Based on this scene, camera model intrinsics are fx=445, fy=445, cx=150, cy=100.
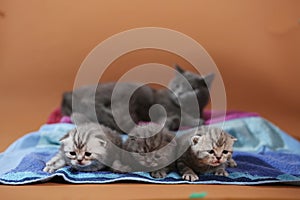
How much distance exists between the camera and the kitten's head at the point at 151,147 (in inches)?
64.6

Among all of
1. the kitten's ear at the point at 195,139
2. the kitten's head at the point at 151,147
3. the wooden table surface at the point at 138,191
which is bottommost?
the wooden table surface at the point at 138,191

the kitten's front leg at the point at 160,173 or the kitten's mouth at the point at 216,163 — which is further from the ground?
the kitten's mouth at the point at 216,163

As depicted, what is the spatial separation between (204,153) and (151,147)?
0.65ft

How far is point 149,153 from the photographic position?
1.64 metres

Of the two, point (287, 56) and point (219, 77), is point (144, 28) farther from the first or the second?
point (287, 56)

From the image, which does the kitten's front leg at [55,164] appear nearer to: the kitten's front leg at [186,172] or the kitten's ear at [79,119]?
the kitten's ear at [79,119]

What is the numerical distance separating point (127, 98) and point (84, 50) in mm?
501

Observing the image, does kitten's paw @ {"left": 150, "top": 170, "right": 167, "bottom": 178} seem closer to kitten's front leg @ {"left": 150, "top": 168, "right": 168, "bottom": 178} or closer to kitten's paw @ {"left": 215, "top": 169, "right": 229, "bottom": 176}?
kitten's front leg @ {"left": 150, "top": 168, "right": 168, "bottom": 178}

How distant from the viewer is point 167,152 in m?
1.66

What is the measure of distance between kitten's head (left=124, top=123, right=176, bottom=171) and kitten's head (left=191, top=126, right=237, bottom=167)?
9cm

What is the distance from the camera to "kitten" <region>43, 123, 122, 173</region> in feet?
5.45

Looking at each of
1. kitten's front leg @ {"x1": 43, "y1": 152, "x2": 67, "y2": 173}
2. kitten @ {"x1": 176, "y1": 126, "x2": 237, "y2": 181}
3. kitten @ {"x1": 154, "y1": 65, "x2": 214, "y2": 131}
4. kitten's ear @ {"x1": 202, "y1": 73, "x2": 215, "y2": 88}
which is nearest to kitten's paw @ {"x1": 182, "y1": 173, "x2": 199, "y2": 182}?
kitten @ {"x1": 176, "y1": 126, "x2": 237, "y2": 181}

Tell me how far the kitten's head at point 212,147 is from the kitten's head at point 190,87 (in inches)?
31.6

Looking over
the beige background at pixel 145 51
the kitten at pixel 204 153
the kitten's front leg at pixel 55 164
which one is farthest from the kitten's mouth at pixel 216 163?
the beige background at pixel 145 51
